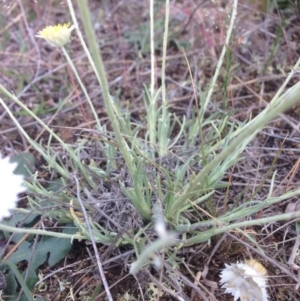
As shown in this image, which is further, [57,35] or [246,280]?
[57,35]

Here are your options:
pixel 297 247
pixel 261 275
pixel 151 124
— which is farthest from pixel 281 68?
pixel 261 275

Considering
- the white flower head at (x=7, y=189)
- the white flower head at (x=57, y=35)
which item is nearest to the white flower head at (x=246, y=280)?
the white flower head at (x=7, y=189)

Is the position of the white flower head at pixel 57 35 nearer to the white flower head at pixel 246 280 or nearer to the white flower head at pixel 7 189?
the white flower head at pixel 7 189

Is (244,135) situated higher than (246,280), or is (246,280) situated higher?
(244,135)

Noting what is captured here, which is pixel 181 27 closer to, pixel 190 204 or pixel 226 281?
pixel 190 204

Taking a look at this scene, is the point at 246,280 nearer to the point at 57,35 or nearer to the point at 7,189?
the point at 7,189

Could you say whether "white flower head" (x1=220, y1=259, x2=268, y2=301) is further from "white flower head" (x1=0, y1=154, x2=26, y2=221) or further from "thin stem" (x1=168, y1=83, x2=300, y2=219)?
"white flower head" (x1=0, y1=154, x2=26, y2=221)

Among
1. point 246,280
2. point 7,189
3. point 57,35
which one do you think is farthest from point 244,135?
point 57,35

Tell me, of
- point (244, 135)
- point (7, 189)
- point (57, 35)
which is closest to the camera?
point (244, 135)
